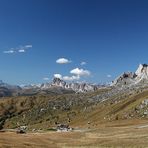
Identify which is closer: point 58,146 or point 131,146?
point 131,146

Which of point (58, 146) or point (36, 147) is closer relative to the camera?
point (36, 147)

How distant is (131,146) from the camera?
6331 cm

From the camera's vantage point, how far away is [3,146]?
207 ft

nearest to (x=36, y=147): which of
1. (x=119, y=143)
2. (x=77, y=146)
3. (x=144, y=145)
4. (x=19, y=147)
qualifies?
(x=19, y=147)

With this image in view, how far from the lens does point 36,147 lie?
224 ft

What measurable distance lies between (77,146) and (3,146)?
16537mm

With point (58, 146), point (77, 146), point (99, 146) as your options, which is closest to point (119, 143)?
point (99, 146)

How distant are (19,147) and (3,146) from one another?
385cm

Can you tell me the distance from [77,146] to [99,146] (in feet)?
17.4

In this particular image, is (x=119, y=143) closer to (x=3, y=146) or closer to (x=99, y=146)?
(x=99, y=146)

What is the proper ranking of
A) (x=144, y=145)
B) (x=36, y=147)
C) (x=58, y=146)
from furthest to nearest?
1. (x=58, y=146)
2. (x=36, y=147)
3. (x=144, y=145)

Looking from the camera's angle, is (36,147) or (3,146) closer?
(3,146)

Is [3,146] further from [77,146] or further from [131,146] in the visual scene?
[131,146]

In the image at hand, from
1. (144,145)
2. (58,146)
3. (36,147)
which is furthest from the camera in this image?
(58,146)
